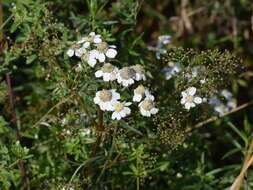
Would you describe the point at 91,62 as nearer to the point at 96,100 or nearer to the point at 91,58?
the point at 91,58

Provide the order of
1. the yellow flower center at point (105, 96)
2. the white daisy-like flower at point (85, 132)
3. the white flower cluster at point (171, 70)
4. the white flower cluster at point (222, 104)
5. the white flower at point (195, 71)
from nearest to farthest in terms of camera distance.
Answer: the yellow flower center at point (105, 96), the white flower at point (195, 71), the white daisy-like flower at point (85, 132), the white flower cluster at point (171, 70), the white flower cluster at point (222, 104)

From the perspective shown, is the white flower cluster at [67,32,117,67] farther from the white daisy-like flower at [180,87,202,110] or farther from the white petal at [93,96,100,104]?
the white daisy-like flower at [180,87,202,110]

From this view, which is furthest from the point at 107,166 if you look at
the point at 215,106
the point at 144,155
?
the point at 215,106

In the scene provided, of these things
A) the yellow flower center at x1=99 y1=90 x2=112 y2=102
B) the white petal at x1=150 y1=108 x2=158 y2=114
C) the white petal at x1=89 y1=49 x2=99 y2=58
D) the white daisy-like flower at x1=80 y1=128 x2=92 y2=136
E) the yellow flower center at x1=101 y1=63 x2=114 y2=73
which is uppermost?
the white petal at x1=89 y1=49 x2=99 y2=58

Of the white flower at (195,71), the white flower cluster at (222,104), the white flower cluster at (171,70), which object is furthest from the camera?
the white flower cluster at (222,104)

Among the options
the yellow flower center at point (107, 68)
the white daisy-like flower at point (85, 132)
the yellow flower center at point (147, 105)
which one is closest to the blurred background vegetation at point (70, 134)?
the white daisy-like flower at point (85, 132)

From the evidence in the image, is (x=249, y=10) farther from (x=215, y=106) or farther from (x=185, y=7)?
(x=215, y=106)

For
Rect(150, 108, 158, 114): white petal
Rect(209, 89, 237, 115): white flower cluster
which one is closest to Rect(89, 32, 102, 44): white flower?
Rect(150, 108, 158, 114): white petal

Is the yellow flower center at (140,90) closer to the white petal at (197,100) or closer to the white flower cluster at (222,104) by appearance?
the white petal at (197,100)
